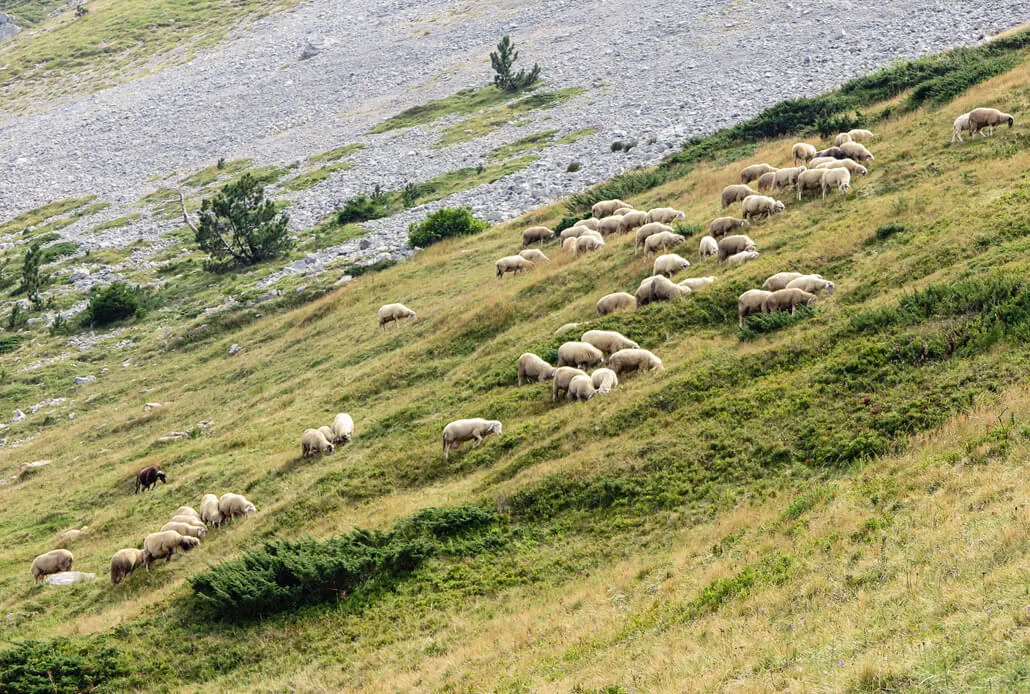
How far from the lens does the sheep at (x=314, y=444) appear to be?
25.8 meters

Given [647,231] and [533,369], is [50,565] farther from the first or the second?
[647,231]

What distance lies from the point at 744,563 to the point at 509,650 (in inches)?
148

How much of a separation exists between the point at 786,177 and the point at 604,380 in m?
14.0

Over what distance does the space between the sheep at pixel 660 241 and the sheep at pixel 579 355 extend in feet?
24.3

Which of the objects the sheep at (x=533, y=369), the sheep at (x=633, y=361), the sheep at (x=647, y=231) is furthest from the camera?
the sheep at (x=647, y=231)

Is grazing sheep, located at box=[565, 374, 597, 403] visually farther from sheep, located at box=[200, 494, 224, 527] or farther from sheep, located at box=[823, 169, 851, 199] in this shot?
sheep, located at box=[823, 169, 851, 199]

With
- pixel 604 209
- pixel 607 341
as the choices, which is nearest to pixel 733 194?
pixel 604 209

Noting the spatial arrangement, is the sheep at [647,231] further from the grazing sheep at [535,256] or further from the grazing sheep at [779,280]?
the grazing sheep at [779,280]

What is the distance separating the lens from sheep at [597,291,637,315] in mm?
27250

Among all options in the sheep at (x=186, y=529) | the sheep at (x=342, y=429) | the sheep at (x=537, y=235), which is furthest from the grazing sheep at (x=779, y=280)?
the sheep at (x=537, y=235)

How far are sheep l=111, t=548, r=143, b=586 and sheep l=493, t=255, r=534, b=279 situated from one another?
62.8ft

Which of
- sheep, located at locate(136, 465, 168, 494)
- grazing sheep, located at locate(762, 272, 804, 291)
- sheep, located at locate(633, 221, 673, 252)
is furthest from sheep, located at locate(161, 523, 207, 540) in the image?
sheep, located at locate(633, 221, 673, 252)

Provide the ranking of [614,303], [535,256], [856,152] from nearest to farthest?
[614,303]
[856,152]
[535,256]

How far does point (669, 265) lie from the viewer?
93.4ft
